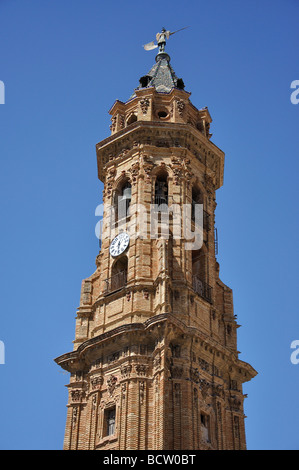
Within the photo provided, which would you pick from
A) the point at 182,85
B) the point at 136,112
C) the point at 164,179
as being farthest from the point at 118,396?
the point at 182,85

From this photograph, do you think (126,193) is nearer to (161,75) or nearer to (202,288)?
(202,288)

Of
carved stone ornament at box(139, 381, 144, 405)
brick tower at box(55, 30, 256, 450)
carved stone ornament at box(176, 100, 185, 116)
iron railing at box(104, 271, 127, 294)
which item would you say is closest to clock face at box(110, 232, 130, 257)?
brick tower at box(55, 30, 256, 450)

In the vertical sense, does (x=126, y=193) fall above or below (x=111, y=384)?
above

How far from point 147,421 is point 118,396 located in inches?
83.4

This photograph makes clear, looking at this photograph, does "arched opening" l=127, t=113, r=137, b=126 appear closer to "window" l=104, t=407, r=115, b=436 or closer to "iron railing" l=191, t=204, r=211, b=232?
"iron railing" l=191, t=204, r=211, b=232

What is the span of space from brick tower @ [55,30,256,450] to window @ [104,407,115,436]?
0.18ft

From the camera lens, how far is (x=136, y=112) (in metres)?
53.4

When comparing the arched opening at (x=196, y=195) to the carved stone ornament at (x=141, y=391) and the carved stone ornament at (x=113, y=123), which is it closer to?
the carved stone ornament at (x=113, y=123)

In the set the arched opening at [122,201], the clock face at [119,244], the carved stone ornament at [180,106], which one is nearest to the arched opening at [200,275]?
the clock face at [119,244]

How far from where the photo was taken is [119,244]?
47.5 m

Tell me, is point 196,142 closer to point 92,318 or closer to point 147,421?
point 92,318

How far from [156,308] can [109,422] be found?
5.70 metres

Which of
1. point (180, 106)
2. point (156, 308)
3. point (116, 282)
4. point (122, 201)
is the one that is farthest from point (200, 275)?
point (180, 106)
